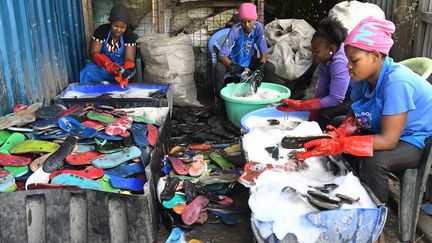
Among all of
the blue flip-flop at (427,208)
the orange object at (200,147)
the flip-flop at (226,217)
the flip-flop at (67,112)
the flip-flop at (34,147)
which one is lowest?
the flip-flop at (226,217)

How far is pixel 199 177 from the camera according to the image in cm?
312

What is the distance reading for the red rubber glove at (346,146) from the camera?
224 cm

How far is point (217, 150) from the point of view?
393cm

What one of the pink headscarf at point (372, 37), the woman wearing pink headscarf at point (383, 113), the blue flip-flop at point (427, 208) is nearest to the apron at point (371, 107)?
the woman wearing pink headscarf at point (383, 113)

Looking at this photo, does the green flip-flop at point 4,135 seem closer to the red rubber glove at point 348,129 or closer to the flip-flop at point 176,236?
the flip-flop at point 176,236

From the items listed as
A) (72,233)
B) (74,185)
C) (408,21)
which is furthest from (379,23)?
(408,21)

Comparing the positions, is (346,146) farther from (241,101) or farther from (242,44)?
(242,44)

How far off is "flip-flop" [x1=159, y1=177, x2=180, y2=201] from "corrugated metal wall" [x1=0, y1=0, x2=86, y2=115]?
1494 mm

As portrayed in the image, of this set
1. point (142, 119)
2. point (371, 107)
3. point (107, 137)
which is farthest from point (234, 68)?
point (371, 107)

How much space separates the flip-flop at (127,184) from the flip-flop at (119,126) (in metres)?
0.52

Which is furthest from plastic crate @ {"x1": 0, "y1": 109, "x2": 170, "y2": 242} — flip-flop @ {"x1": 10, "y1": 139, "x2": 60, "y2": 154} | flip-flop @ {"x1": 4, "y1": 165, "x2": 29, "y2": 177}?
flip-flop @ {"x1": 10, "y1": 139, "x2": 60, "y2": 154}

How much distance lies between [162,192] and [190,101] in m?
2.26

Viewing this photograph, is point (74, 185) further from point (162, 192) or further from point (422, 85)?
point (422, 85)

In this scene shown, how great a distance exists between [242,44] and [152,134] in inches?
86.2
